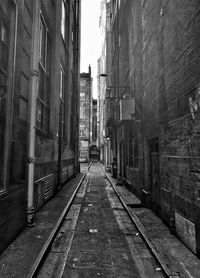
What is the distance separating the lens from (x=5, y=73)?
15.2 feet

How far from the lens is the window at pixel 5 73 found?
4504mm

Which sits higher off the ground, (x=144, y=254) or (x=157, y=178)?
(x=157, y=178)

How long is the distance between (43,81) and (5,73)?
4.70 metres

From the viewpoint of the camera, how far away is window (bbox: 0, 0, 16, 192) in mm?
4504

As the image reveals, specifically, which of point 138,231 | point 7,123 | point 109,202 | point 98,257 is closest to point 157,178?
point 138,231

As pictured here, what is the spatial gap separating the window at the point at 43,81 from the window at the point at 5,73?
3.54 m

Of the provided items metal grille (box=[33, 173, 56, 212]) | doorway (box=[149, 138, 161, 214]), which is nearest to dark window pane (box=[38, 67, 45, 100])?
metal grille (box=[33, 173, 56, 212])

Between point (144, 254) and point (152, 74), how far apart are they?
5623 mm

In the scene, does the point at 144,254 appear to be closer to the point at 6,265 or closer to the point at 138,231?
the point at 138,231

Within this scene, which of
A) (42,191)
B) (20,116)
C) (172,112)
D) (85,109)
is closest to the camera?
(20,116)

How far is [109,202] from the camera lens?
9633mm

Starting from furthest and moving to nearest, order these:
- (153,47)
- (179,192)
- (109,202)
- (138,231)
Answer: (109,202) < (153,47) < (138,231) < (179,192)

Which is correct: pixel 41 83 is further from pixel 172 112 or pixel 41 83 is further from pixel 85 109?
pixel 85 109

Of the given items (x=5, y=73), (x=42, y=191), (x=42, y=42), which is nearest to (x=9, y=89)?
(x=5, y=73)
